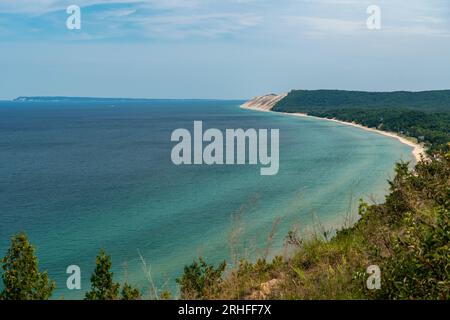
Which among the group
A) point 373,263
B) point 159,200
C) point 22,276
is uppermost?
point 373,263

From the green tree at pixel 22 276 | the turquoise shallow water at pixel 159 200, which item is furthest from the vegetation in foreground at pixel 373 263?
the green tree at pixel 22 276

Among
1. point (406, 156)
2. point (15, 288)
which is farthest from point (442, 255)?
point (406, 156)

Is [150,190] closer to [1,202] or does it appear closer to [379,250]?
[1,202]

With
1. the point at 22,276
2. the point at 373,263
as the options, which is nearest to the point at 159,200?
the point at 22,276

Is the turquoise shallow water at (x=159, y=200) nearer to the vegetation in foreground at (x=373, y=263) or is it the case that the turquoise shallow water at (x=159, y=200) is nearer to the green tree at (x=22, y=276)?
the vegetation in foreground at (x=373, y=263)

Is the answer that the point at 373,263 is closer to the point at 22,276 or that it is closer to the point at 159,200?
the point at 22,276

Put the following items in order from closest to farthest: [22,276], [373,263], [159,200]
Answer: [373,263], [22,276], [159,200]
